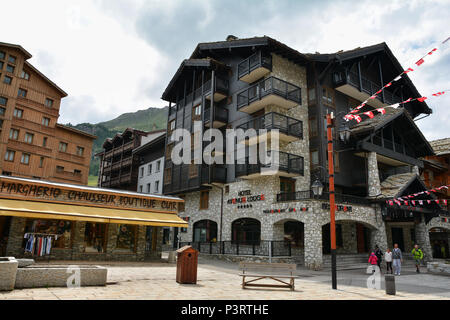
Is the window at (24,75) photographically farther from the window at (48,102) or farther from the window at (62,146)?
the window at (62,146)

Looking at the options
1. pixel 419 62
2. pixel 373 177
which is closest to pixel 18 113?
pixel 373 177

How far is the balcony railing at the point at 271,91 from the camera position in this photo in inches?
881

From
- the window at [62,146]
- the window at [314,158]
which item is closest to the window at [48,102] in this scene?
the window at [62,146]

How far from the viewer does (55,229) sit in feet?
55.9

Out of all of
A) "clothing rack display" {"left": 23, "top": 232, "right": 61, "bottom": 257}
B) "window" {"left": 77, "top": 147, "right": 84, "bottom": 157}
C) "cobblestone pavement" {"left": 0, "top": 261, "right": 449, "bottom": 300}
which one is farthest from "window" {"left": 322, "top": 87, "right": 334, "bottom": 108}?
"window" {"left": 77, "top": 147, "right": 84, "bottom": 157}

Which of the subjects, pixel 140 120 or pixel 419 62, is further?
pixel 140 120

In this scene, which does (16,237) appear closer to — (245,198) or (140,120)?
(245,198)

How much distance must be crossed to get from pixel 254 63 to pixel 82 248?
672 inches

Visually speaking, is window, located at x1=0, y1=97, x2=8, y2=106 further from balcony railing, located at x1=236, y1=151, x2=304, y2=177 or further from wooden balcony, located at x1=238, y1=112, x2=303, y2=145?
balcony railing, located at x1=236, y1=151, x2=304, y2=177

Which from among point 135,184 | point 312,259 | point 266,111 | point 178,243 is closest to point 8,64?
point 135,184

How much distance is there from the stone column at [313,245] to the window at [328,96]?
10588mm

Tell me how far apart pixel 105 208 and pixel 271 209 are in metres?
10.5
